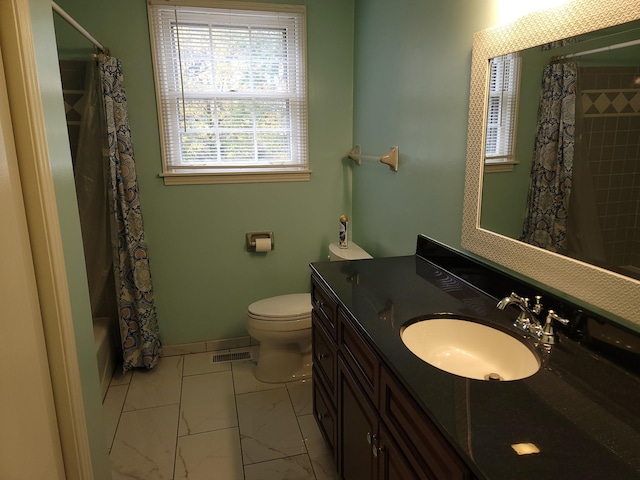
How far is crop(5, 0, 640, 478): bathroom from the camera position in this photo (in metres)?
1.91

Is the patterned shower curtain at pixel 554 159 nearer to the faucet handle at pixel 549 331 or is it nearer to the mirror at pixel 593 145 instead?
the mirror at pixel 593 145

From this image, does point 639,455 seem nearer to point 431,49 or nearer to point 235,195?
point 431,49

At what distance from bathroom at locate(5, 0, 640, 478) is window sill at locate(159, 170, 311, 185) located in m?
0.04

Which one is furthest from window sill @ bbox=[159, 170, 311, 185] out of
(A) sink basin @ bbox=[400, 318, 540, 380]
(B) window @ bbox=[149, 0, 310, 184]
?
(A) sink basin @ bbox=[400, 318, 540, 380]

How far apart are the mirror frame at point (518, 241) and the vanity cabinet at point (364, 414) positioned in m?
0.59

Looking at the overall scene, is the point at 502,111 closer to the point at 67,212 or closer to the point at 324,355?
the point at 324,355

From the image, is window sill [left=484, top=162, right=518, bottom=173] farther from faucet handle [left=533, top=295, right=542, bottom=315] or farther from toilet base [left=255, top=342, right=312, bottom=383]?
toilet base [left=255, top=342, right=312, bottom=383]

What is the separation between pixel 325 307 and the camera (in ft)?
6.02

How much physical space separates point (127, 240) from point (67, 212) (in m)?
1.33

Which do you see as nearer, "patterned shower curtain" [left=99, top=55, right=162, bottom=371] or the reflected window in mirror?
the reflected window in mirror

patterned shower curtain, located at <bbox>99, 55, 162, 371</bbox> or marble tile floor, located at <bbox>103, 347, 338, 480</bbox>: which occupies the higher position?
patterned shower curtain, located at <bbox>99, 55, 162, 371</bbox>

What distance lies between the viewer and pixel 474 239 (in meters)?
1.72

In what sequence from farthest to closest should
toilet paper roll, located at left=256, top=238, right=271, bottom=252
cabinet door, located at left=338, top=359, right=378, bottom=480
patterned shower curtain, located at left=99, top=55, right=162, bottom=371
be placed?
1. toilet paper roll, located at left=256, top=238, right=271, bottom=252
2. patterned shower curtain, located at left=99, top=55, right=162, bottom=371
3. cabinet door, located at left=338, top=359, right=378, bottom=480

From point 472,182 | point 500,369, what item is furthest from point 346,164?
point 500,369
